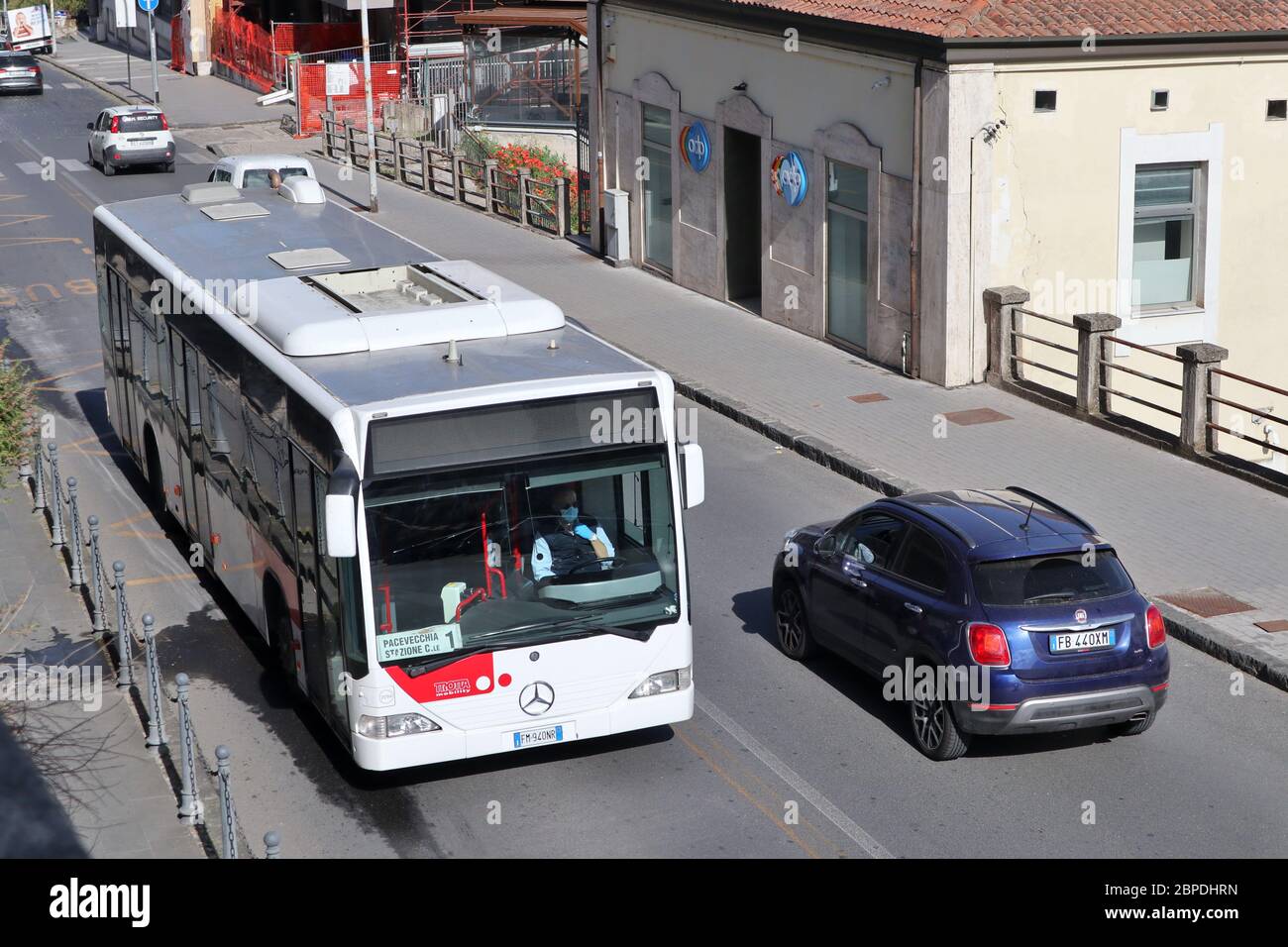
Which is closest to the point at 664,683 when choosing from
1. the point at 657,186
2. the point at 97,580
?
the point at 97,580

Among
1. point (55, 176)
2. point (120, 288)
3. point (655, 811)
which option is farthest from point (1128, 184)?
point (55, 176)

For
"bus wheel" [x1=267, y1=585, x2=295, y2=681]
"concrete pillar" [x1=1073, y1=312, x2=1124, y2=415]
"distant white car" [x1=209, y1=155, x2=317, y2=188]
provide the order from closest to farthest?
"bus wheel" [x1=267, y1=585, x2=295, y2=681] → "concrete pillar" [x1=1073, y1=312, x2=1124, y2=415] → "distant white car" [x1=209, y1=155, x2=317, y2=188]

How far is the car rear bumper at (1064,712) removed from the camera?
34.2ft

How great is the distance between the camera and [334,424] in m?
9.57

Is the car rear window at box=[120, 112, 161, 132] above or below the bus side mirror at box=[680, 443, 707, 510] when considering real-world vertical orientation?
above

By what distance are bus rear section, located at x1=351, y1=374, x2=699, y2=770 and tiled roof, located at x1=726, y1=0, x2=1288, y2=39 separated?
455 inches

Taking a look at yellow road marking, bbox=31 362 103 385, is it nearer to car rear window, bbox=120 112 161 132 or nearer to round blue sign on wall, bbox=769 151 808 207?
round blue sign on wall, bbox=769 151 808 207

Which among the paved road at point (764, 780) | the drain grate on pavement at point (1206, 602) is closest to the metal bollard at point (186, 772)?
the paved road at point (764, 780)

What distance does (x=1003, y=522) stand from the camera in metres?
11.1

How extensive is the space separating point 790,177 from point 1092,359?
6304 millimetres

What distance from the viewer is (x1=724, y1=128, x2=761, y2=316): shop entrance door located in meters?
26.0

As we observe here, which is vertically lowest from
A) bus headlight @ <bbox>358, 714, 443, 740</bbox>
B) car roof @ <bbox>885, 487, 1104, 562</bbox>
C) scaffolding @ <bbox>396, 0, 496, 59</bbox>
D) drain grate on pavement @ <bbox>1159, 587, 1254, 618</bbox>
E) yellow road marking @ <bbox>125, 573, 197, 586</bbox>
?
drain grate on pavement @ <bbox>1159, 587, 1254, 618</bbox>

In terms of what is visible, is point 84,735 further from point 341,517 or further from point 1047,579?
point 1047,579

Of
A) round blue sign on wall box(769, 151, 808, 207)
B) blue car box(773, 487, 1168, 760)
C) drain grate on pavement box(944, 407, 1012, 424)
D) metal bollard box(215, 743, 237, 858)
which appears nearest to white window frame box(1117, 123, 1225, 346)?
drain grate on pavement box(944, 407, 1012, 424)
